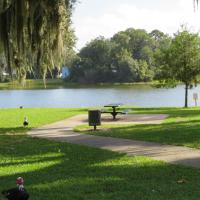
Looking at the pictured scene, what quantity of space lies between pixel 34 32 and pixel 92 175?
6.49m

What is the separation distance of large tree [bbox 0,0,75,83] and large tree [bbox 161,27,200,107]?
1906 cm

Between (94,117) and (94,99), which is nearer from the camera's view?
(94,117)

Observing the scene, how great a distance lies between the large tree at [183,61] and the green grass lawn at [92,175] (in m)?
22.3

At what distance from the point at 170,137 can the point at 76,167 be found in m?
4.84

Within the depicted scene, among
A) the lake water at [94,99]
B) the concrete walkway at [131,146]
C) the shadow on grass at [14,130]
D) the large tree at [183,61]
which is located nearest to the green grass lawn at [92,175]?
the concrete walkway at [131,146]

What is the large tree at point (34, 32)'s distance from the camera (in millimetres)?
13055

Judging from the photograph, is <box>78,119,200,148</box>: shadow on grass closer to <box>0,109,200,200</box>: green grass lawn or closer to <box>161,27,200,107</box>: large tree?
<box>0,109,200,200</box>: green grass lawn

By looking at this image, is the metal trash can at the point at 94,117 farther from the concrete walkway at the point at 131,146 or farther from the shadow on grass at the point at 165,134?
the concrete walkway at the point at 131,146

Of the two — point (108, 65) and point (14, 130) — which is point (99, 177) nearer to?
point (14, 130)

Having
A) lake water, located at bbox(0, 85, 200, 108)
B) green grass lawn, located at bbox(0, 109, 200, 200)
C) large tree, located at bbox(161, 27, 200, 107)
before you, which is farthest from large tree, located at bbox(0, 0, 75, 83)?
lake water, located at bbox(0, 85, 200, 108)

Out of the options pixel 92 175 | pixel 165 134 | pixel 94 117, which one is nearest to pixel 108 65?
pixel 94 117

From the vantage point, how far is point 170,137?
13.3m

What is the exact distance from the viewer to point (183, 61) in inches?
1307

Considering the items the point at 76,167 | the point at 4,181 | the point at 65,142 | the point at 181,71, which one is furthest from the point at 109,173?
the point at 181,71
